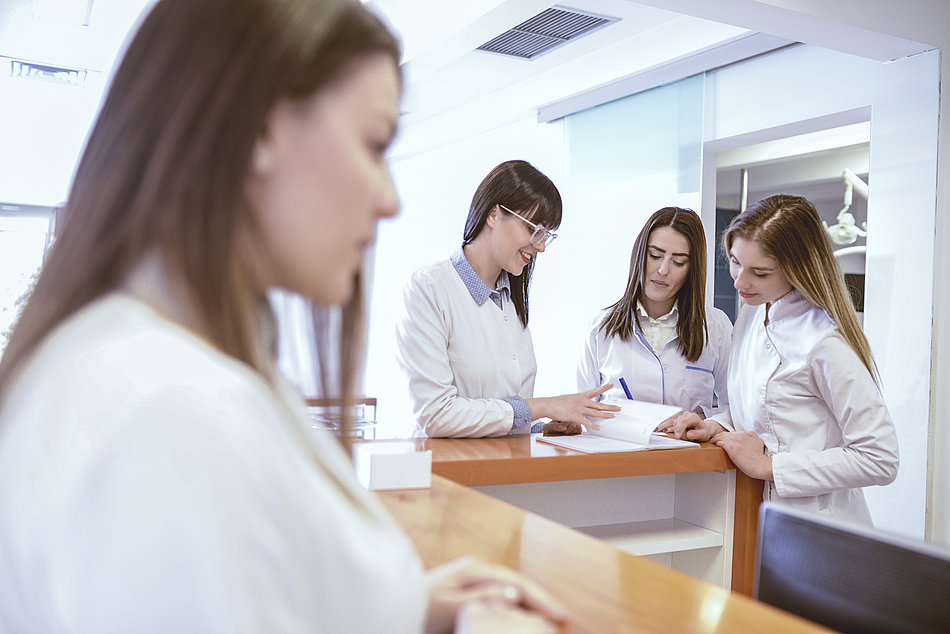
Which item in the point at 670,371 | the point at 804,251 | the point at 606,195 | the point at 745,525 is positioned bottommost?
the point at 745,525

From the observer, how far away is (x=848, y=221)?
4.93 meters

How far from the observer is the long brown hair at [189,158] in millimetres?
605

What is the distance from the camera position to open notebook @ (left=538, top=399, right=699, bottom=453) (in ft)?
8.51

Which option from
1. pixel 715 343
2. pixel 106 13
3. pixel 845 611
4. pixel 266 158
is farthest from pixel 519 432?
pixel 106 13

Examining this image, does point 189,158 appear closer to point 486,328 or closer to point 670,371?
point 486,328

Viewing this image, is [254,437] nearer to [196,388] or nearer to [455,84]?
[196,388]

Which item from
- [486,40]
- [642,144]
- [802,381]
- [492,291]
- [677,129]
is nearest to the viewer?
[802,381]

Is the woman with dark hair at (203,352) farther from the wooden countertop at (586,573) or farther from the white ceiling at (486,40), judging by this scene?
the white ceiling at (486,40)

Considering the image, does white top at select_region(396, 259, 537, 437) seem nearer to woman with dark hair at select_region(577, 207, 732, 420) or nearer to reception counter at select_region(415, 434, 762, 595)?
reception counter at select_region(415, 434, 762, 595)

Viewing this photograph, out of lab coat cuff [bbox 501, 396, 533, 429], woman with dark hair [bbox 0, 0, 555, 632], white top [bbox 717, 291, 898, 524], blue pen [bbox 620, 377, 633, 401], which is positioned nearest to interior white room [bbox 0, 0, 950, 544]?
woman with dark hair [bbox 0, 0, 555, 632]

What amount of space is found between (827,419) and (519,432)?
1040 millimetres

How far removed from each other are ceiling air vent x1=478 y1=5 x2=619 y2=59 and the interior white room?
0.31ft

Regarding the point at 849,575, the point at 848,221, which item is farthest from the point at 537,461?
the point at 848,221

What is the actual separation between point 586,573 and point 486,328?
6.24ft
